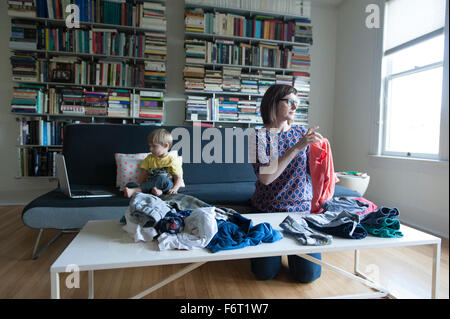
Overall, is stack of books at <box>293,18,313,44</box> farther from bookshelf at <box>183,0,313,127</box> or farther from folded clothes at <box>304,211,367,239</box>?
folded clothes at <box>304,211,367,239</box>

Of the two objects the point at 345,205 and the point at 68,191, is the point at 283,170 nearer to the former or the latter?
the point at 345,205

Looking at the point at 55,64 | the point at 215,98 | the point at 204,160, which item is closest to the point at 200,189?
the point at 204,160

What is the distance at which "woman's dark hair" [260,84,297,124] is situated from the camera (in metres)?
1.28

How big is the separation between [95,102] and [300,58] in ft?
8.35

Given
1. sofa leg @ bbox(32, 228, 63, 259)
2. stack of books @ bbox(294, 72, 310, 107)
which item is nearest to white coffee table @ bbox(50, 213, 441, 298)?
sofa leg @ bbox(32, 228, 63, 259)

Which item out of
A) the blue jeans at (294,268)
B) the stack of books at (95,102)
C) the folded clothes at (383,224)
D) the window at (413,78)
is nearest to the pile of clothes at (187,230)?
the folded clothes at (383,224)

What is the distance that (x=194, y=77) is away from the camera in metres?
3.12

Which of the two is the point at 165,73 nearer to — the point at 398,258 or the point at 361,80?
the point at 361,80

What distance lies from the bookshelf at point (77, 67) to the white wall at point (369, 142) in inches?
94.3

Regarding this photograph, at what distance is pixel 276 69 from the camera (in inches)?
128

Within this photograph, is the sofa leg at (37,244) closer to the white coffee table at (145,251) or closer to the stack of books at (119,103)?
the white coffee table at (145,251)

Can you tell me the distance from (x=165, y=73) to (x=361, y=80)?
240cm

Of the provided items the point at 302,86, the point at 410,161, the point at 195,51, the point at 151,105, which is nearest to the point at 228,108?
the point at 195,51

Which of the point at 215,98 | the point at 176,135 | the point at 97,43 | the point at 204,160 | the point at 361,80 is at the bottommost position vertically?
the point at 204,160
